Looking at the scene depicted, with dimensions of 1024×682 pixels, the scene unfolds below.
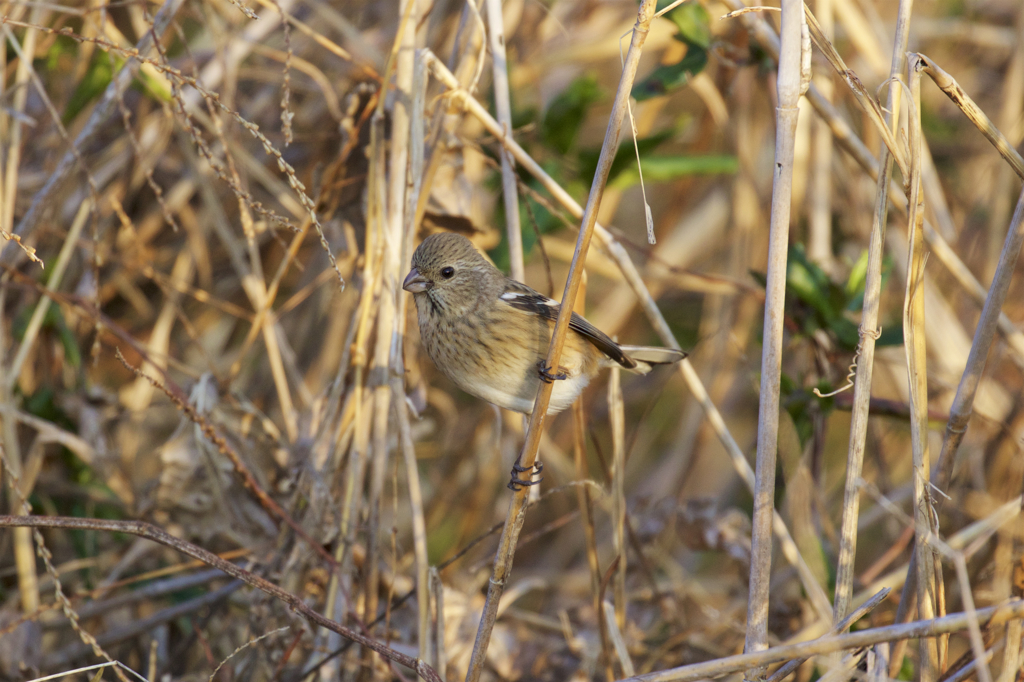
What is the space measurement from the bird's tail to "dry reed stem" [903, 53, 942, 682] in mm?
800

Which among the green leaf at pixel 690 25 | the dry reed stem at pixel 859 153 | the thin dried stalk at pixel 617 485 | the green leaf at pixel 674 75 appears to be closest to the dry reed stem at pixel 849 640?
the thin dried stalk at pixel 617 485

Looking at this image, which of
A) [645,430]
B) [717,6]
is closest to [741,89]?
[717,6]

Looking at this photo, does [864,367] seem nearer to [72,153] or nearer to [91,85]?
[72,153]

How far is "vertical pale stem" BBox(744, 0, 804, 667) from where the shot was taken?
206 cm

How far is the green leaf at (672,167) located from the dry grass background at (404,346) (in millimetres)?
20

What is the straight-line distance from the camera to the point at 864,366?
7.27 feet

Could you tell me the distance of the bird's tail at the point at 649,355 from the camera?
2.90 m

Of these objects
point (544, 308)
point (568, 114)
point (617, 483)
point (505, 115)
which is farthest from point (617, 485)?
point (568, 114)

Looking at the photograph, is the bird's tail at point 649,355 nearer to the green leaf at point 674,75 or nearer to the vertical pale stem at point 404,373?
the vertical pale stem at point 404,373

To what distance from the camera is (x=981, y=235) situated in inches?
203

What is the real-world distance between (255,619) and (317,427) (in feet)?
2.39

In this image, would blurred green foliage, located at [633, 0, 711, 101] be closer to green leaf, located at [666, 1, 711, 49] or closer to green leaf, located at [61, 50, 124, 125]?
green leaf, located at [666, 1, 711, 49]

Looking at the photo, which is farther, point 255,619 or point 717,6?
point 717,6

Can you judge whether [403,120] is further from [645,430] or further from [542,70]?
[645,430]
